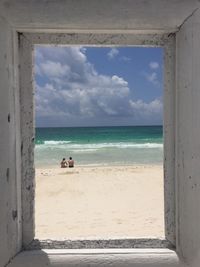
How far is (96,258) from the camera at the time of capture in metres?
1.63

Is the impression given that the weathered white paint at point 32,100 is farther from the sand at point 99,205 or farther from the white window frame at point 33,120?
the sand at point 99,205

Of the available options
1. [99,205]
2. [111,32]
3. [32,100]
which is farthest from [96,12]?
[99,205]

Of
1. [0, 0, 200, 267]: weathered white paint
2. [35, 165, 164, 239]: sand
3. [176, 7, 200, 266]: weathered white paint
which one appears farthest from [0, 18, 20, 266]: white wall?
[35, 165, 164, 239]: sand

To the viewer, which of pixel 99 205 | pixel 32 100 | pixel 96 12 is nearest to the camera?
pixel 96 12

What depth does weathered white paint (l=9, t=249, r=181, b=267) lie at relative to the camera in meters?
1.62

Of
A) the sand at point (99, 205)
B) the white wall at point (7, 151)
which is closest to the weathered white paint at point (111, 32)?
the white wall at point (7, 151)

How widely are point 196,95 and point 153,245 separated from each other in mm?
653

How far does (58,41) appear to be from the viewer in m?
1.70

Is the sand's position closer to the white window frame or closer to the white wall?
the white window frame

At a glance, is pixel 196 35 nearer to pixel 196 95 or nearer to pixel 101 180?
pixel 196 95

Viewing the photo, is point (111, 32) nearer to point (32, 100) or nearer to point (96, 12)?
point (96, 12)

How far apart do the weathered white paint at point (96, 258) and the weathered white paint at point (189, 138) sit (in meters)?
0.10

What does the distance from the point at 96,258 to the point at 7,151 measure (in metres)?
0.55

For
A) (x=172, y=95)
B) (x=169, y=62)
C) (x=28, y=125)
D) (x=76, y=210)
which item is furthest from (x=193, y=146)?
(x=76, y=210)
